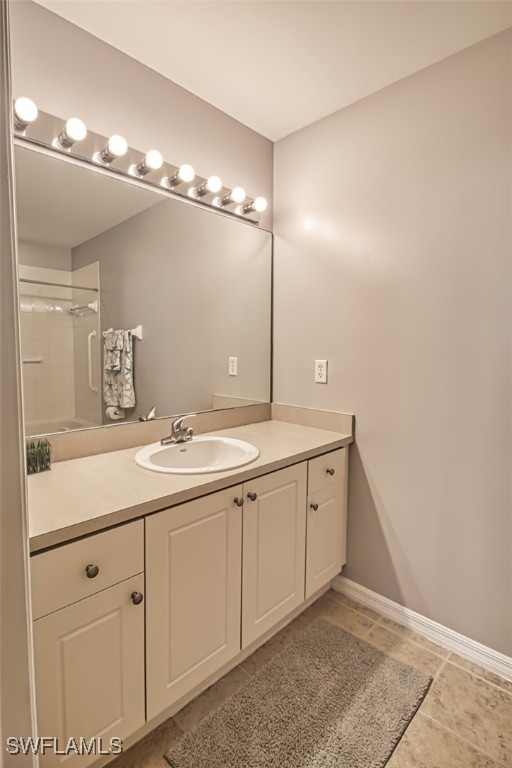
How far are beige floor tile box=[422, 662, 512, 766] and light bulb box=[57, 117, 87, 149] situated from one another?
2261mm

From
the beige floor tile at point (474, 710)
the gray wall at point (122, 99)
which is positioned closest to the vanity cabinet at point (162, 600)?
the beige floor tile at point (474, 710)

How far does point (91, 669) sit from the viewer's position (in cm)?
101

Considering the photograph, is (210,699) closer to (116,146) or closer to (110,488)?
(110,488)

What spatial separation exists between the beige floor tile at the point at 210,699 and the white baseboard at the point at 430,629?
67cm

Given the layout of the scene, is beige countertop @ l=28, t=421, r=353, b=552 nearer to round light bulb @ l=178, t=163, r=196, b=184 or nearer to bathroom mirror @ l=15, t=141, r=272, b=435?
bathroom mirror @ l=15, t=141, r=272, b=435

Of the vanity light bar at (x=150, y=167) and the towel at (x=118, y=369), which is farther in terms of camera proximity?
the towel at (x=118, y=369)

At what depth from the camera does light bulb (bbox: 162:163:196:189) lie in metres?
1.68

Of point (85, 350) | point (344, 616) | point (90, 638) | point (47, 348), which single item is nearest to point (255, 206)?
point (85, 350)

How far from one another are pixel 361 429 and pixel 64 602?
134 centimetres

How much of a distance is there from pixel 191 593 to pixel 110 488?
16.1 inches

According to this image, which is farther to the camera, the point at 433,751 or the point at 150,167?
the point at 150,167

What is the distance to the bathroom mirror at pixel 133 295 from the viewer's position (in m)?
1.38

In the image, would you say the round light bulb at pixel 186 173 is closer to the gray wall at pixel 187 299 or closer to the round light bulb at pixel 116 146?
the gray wall at pixel 187 299

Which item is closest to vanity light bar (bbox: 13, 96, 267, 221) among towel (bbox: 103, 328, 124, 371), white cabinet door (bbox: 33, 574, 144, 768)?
towel (bbox: 103, 328, 124, 371)
